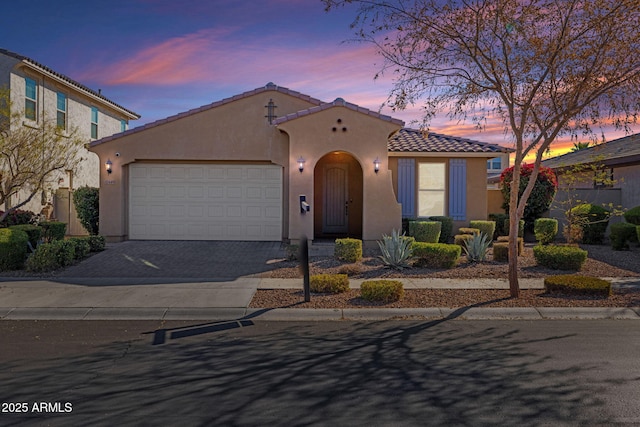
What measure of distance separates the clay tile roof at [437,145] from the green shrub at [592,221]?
10.1 feet

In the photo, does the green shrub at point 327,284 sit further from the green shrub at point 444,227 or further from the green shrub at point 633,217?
the green shrub at point 633,217

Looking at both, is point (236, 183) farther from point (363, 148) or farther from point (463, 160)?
point (463, 160)

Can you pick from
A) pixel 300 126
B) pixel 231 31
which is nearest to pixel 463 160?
pixel 300 126

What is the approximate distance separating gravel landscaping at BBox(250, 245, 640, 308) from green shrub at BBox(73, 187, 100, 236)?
7683 millimetres

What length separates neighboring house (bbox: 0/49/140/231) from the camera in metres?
17.6

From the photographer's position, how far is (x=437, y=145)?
17.7 m

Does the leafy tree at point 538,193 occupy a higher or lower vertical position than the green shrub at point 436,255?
higher

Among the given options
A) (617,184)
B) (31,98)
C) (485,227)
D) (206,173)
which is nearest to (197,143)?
(206,173)

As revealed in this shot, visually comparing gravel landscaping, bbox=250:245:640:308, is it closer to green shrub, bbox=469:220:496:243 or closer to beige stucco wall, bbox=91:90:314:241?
green shrub, bbox=469:220:496:243

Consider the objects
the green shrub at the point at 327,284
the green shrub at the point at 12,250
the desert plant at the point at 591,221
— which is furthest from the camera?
the desert plant at the point at 591,221

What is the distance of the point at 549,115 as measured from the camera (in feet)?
32.3

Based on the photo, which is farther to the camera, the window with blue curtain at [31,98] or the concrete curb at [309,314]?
the window with blue curtain at [31,98]

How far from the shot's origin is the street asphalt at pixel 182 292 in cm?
834

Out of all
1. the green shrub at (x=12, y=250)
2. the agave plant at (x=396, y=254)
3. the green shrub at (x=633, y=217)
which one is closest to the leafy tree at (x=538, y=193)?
the green shrub at (x=633, y=217)
